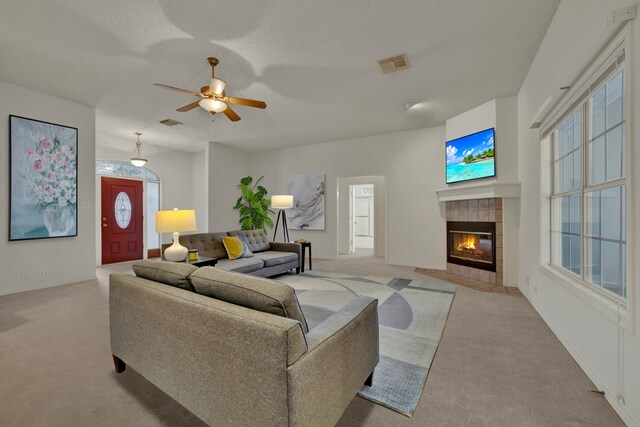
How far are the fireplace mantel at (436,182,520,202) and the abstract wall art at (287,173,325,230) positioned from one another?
109 inches

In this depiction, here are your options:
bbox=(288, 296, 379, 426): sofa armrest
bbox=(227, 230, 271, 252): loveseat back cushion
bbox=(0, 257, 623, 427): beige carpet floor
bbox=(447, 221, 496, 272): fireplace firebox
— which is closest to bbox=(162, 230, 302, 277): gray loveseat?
bbox=(227, 230, 271, 252): loveseat back cushion

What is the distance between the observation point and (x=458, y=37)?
2.72m

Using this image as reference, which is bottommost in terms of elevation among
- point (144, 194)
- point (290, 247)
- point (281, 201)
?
point (290, 247)

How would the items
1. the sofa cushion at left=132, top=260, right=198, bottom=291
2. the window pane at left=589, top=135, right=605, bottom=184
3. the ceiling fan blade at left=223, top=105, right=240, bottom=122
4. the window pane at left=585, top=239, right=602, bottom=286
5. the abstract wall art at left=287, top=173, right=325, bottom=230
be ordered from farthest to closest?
the abstract wall art at left=287, top=173, right=325, bottom=230, the ceiling fan blade at left=223, top=105, right=240, bottom=122, the window pane at left=585, top=239, right=602, bottom=286, the window pane at left=589, top=135, right=605, bottom=184, the sofa cushion at left=132, top=260, right=198, bottom=291

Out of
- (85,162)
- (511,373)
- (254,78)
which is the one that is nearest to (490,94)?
(254,78)

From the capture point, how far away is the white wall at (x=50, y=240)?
11.9 feet

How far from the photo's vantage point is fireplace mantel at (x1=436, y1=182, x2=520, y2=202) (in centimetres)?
386

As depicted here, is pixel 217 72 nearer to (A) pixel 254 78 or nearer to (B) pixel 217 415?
(A) pixel 254 78

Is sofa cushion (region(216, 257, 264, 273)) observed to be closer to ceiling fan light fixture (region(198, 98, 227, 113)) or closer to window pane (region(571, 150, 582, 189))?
ceiling fan light fixture (region(198, 98, 227, 113))

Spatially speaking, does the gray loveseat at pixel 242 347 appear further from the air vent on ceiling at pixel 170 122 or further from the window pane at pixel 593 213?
→ the air vent on ceiling at pixel 170 122

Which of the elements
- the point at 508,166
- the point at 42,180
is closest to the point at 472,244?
the point at 508,166

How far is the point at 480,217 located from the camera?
14.3 ft

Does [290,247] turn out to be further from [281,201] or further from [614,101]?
[614,101]

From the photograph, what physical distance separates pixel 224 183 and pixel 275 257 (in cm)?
332
